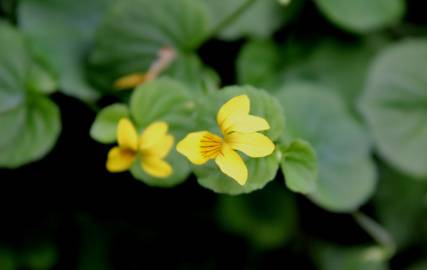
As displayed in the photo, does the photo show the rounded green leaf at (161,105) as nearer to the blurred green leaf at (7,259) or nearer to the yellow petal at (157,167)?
Result: the yellow petal at (157,167)

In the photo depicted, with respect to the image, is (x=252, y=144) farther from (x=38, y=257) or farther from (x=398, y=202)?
(x=398, y=202)

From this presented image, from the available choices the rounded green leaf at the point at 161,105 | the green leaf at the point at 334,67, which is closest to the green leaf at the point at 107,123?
the rounded green leaf at the point at 161,105

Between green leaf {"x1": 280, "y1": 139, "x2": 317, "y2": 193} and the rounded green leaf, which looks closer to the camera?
green leaf {"x1": 280, "y1": 139, "x2": 317, "y2": 193}

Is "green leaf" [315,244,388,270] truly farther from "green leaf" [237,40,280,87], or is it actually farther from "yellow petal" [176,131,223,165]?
"yellow petal" [176,131,223,165]

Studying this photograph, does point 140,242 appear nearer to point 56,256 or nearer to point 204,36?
point 56,256

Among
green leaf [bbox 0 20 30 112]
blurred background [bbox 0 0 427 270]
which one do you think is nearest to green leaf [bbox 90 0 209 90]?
blurred background [bbox 0 0 427 270]

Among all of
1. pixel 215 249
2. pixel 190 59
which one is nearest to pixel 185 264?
pixel 215 249
